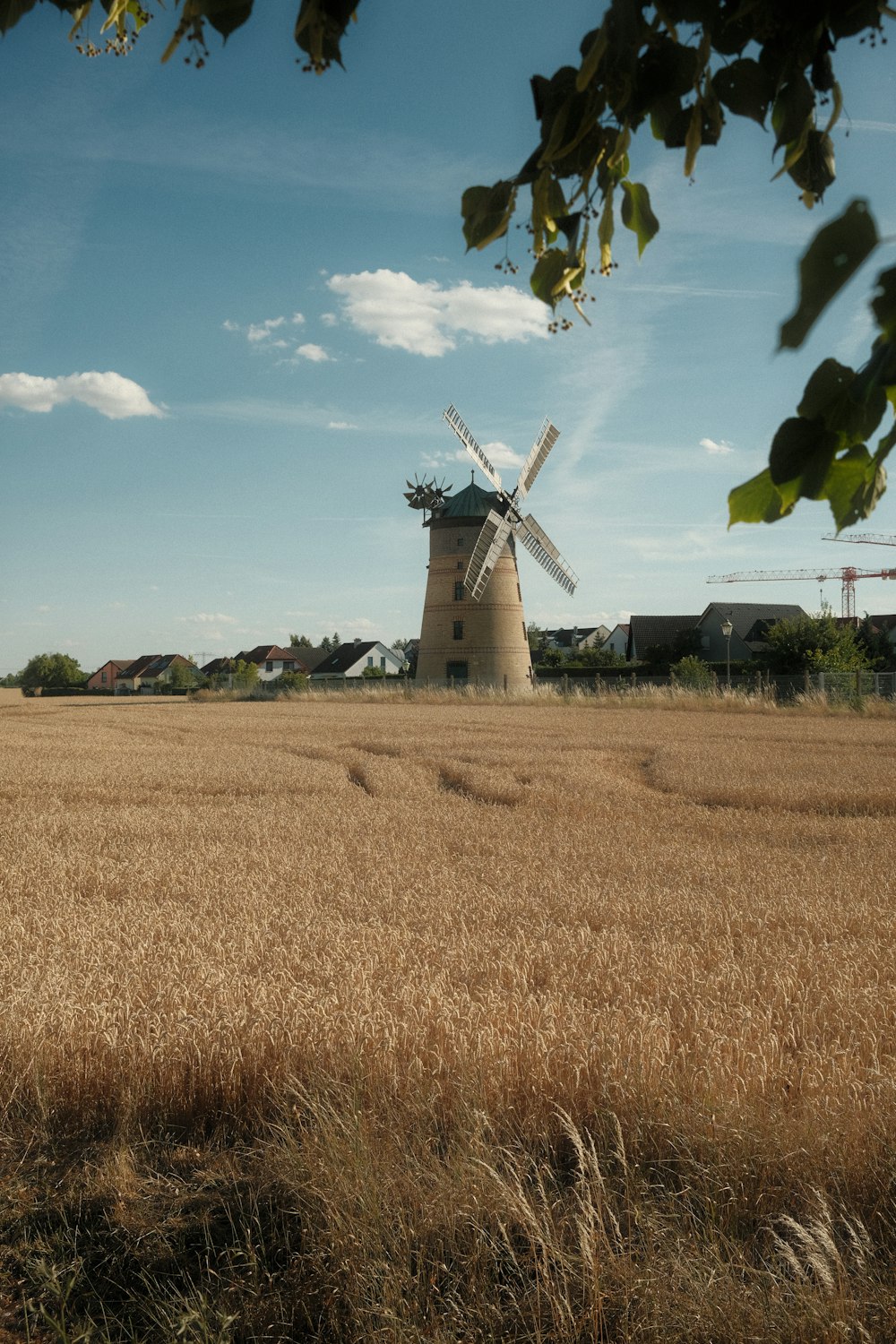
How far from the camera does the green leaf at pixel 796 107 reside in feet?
5.60

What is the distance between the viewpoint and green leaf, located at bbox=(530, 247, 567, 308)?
6.86ft

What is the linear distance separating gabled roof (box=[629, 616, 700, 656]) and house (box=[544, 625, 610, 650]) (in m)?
37.8

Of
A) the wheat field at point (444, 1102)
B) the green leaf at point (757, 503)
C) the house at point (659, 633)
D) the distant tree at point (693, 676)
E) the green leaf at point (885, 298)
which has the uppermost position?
the house at point (659, 633)

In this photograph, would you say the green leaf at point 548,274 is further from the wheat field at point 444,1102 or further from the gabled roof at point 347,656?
the gabled roof at point 347,656

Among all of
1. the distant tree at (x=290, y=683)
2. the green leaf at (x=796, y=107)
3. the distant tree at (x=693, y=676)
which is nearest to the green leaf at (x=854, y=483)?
the green leaf at (x=796, y=107)

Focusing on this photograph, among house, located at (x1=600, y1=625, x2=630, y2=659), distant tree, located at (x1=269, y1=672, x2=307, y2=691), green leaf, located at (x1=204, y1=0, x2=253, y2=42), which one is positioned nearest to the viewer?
green leaf, located at (x1=204, y1=0, x2=253, y2=42)

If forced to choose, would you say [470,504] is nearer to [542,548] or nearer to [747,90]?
[542,548]

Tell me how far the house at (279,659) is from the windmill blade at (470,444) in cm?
5761

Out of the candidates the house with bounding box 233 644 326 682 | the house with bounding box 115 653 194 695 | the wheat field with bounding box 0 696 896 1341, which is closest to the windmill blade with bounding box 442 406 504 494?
the wheat field with bounding box 0 696 896 1341

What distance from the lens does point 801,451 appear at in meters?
1.47

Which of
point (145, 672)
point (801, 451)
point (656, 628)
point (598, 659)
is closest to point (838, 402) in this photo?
point (801, 451)

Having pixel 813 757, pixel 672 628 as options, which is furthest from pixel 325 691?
pixel 813 757

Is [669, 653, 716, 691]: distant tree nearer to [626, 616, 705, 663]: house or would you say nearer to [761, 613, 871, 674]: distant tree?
[761, 613, 871, 674]: distant tree

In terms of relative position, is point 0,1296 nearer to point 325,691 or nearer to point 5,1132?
point 5,1132
